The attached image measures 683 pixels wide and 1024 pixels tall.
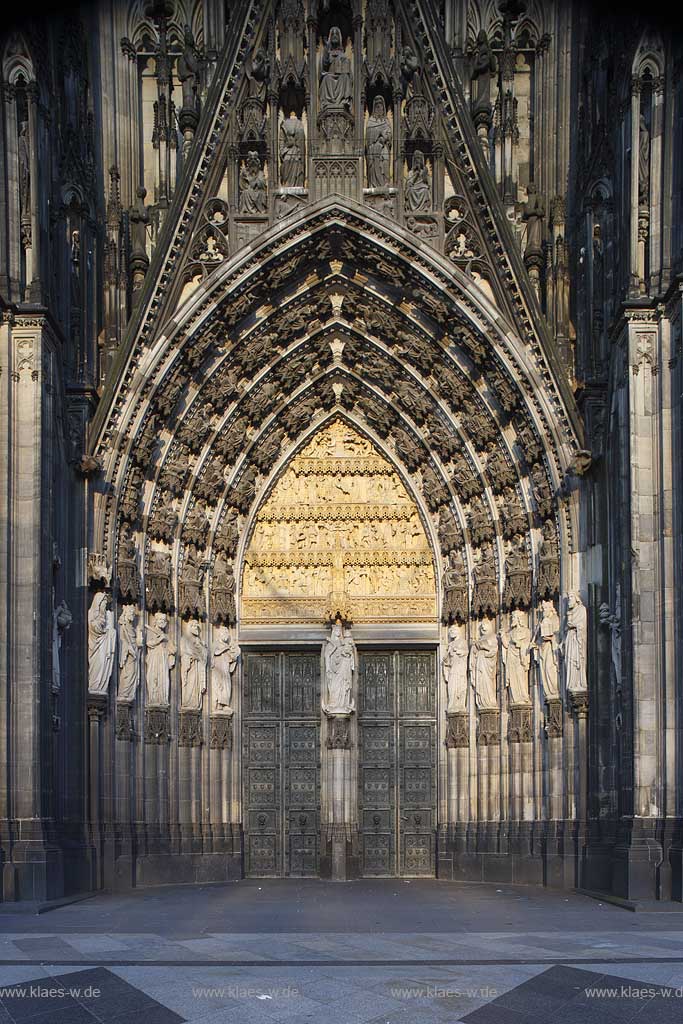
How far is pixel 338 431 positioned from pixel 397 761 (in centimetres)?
571

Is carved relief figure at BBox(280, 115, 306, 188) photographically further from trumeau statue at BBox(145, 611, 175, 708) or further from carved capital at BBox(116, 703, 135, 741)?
carved capital at BBox(116, 703, 135, 741)

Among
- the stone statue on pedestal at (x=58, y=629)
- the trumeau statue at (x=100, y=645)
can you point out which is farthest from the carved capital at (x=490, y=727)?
the stone statue on pedestal at (x=58, y=629)

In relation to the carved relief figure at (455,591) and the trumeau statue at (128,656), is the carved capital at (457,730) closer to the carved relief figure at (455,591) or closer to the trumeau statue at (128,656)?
the carved relief figure at (455,591)

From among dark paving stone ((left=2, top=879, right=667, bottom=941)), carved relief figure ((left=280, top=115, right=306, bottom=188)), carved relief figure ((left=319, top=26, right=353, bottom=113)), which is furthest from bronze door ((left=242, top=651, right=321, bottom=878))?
carved relief figure ((left=319, top=26, right=353, bottom=113))

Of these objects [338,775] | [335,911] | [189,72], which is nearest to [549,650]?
[338,775]

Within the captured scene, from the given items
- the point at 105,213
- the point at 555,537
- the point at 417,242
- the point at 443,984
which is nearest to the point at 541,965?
the point at 443,984

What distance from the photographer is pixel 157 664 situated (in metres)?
21.2

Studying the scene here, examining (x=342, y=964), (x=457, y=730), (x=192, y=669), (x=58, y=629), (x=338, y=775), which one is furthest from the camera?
(x=338, y=775)

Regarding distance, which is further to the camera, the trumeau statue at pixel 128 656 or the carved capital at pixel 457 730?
the carved capital at pixel 457 730

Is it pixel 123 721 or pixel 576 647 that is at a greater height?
pixel 576 647

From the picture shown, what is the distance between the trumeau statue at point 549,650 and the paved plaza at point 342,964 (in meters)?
4.26

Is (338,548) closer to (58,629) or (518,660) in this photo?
(518,660)

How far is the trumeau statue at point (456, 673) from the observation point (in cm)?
2242

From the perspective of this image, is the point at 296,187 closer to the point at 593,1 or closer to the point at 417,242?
the point at 417,242
